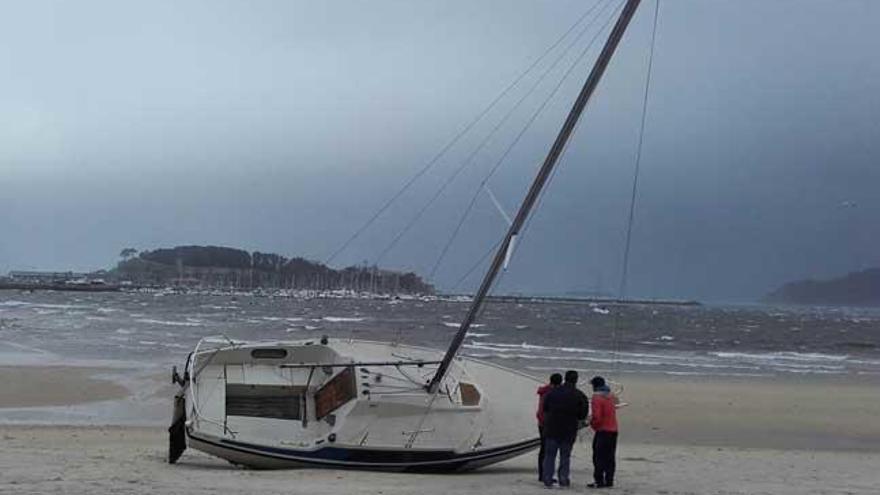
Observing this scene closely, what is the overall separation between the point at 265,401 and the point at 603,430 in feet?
17.6

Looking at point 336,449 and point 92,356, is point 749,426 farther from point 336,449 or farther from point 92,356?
point 92,356

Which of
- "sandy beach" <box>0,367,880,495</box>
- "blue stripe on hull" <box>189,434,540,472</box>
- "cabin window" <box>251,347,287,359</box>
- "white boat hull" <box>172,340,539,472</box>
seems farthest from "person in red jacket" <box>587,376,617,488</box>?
"cabin window" <box>251,347,287,359</box>

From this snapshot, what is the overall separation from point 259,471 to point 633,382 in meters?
22.9

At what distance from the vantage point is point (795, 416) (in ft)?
87.4

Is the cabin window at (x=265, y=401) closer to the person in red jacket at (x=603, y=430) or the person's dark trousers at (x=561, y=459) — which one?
the person's dark trousers at (x=561, y=459)

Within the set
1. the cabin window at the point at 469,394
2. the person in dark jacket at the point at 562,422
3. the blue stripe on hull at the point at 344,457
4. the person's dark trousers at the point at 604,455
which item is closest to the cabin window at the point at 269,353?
the blue stripe on hull at the point at 344,457

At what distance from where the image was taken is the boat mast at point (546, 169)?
13836mm

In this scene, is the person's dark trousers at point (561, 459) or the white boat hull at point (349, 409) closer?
the person's dark trousers at point (561, 459)

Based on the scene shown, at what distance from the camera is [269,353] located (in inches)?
634

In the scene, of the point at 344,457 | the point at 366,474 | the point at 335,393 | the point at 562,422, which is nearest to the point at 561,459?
the point at 562,422

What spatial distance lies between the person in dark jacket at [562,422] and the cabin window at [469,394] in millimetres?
2195

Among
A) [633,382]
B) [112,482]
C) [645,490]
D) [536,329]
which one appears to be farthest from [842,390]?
[536,329]

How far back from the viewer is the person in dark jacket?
13.1m

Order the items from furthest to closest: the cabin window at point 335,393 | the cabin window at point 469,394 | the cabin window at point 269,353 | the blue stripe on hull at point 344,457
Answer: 1. the cabin window at point 269,353
2. the cabin window at point 469,394
3. the cabin window at point 335,393
4. the blue stripe on hull at point 344,457
